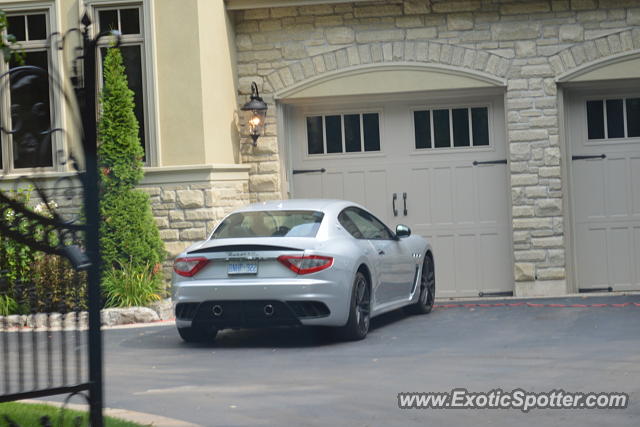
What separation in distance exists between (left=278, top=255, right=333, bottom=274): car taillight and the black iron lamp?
17.9ft

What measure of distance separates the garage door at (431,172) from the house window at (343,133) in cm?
1

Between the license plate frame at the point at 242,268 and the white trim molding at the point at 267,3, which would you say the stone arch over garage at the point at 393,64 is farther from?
the license plate frame at the point at 242,268

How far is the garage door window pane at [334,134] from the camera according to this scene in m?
16.0

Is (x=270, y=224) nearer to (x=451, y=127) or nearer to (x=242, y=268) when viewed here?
(x=242, y=268)

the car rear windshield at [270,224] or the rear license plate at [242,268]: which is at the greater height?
the car rear windshield at [270,224]

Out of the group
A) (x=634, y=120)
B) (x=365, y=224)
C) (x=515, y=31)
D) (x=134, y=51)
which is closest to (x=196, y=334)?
(x=365, y=224)

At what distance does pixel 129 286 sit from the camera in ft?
45.2

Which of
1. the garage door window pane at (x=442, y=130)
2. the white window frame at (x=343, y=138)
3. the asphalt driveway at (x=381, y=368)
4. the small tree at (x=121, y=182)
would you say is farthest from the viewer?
the white window frame at (x=343, y=138)

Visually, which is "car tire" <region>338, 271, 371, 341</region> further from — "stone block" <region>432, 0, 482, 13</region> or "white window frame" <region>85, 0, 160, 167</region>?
"stone block" <region>432, 0, 482, 13</region>

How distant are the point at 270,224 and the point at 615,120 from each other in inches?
263

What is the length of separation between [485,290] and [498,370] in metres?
7.24

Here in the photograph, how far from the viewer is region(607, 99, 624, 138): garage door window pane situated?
15414 mm

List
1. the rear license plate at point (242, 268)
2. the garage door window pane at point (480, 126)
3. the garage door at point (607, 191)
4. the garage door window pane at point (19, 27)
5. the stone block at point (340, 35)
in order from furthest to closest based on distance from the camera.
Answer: the garage door window pane at point (480, 126), the stone block at point (340, 35), the garage door at point (607, 191), the garage door window pane at point (19, 27), the rear license plate at point (242, 268)

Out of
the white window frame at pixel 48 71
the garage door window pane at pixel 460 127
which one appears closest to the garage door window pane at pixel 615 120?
the garage door window pane at pixel 460 127
